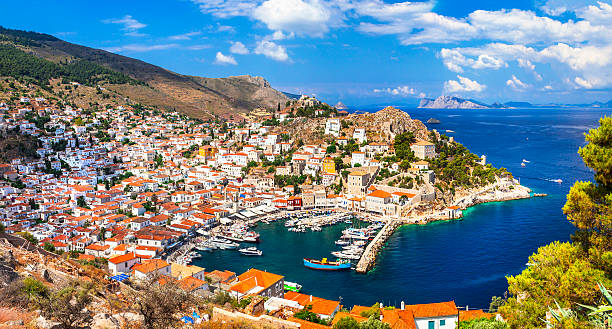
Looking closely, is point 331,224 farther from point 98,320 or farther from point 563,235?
point 98,320

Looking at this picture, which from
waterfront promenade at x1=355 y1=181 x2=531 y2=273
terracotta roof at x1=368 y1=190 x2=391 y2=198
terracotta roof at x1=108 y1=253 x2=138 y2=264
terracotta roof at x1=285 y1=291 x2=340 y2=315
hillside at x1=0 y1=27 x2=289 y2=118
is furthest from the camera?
hillside at x1=0 y1=27 x2=289 y2=118

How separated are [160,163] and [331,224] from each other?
22.2 m

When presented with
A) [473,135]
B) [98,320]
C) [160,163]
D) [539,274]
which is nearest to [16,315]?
[98,320]

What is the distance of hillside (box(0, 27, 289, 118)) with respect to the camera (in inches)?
2633

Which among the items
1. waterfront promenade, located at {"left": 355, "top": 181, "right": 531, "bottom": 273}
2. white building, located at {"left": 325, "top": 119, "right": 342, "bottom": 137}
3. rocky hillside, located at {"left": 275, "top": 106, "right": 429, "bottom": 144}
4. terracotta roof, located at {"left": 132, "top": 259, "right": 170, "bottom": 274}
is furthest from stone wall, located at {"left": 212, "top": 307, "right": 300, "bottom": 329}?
white building, located at {"left": 325, "top": 119, "right": 342, "bottom": 137}

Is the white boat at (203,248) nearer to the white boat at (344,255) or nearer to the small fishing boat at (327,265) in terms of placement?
the small fishing boat at (327,265)

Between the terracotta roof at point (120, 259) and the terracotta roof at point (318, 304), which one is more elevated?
the terracotta roof at point (120, 259)

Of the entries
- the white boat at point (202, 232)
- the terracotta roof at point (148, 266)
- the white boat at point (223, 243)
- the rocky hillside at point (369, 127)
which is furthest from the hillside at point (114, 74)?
the terracotta roof at point (148, 266)

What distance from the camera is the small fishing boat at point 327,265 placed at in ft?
72.0

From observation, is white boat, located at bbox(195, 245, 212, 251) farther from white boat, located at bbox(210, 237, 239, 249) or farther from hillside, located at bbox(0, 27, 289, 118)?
hillside, located at bbox(0, 27, 289, 118)

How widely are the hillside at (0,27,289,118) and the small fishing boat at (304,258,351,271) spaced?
2313 inches

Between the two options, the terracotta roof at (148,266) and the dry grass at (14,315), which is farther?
the terracotta roof at (148,266)

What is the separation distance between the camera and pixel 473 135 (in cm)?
8194

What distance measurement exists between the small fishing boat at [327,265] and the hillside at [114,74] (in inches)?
2313
